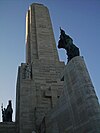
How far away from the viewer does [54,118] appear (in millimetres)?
13148

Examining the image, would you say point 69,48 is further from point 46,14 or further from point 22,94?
point 46,14

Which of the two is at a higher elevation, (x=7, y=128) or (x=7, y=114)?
(x=7, y=114)

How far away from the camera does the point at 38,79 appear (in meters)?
20.1

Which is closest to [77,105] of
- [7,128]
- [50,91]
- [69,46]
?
[69,46]

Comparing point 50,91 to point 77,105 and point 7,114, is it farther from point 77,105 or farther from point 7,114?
point 77,105

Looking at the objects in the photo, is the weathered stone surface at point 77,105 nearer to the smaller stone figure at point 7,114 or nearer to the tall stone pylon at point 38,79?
the tall stone pylon at point 38,79

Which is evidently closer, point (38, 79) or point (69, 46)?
point (69, 46)

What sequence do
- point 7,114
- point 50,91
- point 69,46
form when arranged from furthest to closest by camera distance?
1. point 7,114
2. point 50,91
3. point 69,46

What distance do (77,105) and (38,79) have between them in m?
9.68

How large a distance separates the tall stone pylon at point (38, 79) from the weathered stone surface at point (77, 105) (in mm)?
3556

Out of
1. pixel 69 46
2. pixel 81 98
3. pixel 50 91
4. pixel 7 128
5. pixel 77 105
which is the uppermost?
pixel 50 91

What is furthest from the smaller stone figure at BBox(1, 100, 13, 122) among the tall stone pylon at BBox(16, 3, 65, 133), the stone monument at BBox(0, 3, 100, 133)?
the tall stone pylon at BBox(16, 3, 65, 133)

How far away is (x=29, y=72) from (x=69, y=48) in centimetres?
822

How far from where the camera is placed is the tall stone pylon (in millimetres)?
16656
